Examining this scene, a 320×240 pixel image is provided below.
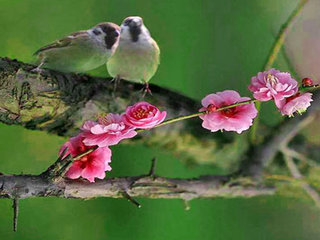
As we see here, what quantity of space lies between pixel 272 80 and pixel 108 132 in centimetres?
16

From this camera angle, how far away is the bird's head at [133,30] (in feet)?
1.85

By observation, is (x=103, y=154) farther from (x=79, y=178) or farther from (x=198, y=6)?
(x=198, y=6)

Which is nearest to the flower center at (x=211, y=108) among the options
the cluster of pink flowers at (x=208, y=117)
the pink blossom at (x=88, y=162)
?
the cluster of pink flowers at (x=208, y=117)

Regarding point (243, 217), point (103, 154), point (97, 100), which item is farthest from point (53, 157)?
point (103, 154)

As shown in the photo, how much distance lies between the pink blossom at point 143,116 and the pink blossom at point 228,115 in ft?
0.15

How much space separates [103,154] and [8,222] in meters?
0.73

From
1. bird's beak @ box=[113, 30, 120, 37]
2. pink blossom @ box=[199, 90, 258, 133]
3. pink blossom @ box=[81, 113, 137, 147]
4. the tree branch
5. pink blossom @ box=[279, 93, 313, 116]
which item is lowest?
the tree branch

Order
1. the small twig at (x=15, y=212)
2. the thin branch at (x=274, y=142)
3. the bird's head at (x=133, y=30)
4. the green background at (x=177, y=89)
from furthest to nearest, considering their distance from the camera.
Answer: the green background at (x=177, y=89) → the thin branch at (x=274, y=142) → the bird's head at (x=133, y=30) → the small twig at (x=15, y=212)

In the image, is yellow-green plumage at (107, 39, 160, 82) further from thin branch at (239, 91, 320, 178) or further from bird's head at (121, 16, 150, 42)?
thin branch at (239, 91, 320, 178)

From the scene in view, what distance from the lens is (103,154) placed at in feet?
1.62

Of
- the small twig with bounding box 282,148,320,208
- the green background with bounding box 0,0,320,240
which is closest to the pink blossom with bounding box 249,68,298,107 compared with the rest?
the small twig with bounding box 282,148,320,208

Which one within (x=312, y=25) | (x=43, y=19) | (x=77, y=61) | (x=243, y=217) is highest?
(x=312, y=25)

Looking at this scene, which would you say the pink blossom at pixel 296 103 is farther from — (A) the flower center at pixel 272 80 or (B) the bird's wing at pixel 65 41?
(B) the bird's wing at pixel 65 41

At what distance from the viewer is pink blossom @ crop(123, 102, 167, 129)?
453 millimetres
